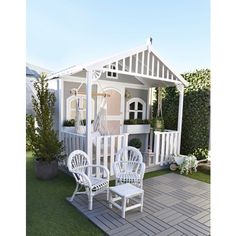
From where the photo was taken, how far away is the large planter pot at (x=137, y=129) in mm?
6465

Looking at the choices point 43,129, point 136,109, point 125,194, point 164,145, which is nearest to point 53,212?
point 125,194

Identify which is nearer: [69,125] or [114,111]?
[69,125]

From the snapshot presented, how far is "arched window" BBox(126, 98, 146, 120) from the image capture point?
267 inches

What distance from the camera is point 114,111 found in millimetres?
6398

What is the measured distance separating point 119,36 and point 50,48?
13.6 ft

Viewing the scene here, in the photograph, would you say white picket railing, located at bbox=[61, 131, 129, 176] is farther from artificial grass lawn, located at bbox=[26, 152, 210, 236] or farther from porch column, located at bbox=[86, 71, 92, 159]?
artificial grass lawn, located at bbox=[26, 152, 210, 236]

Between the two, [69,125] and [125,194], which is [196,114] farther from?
[125,194]

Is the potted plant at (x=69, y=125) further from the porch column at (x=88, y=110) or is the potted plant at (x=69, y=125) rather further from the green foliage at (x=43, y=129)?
the porch column at (x=88, y=110)

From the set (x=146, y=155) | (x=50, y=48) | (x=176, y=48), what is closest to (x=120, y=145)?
(x=146, y=155)

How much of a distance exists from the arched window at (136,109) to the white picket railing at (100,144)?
2044 millimetres

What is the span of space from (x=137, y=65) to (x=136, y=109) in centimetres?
242

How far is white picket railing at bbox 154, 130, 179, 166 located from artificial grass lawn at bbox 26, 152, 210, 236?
167 centimetres
